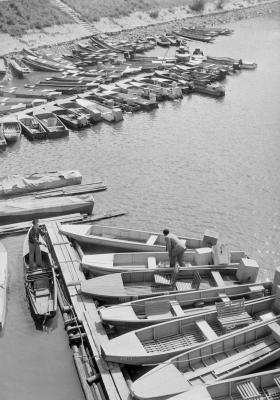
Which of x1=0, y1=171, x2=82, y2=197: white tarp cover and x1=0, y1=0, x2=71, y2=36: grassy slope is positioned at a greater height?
x1=0, y1=0, x2=71, y2=36: grassy slope

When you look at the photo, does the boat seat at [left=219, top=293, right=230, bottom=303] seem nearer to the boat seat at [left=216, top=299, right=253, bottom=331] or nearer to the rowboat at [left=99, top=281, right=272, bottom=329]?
the rowboat at [left=99, top=281, right=272, bottom=329]

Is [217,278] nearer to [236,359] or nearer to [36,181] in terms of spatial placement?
[236,359]

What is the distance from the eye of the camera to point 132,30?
72.9 metres

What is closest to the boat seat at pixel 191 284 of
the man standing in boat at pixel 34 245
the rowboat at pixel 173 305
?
the rowboat at pixel 173 305

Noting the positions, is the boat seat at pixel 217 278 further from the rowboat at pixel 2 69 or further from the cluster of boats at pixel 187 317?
the rowboat at pixel 2 69

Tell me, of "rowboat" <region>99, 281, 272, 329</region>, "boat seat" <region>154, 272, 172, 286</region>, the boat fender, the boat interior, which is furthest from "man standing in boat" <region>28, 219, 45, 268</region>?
the boat interior

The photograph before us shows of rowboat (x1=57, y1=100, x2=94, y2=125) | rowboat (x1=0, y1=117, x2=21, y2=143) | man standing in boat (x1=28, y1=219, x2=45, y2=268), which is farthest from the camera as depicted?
rowboat (x1=57, y1=100, x2=94, y2=125)

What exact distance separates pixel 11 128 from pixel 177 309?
22253 millimetres

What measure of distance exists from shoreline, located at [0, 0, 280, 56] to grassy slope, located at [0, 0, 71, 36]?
1.24 meters

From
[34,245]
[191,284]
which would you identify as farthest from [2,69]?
[191,284]

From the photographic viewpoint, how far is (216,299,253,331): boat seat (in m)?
17.2

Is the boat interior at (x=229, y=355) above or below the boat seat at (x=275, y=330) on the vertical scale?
below

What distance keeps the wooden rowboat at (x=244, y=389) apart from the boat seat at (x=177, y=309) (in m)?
3.54

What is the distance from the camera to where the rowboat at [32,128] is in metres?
34.5
